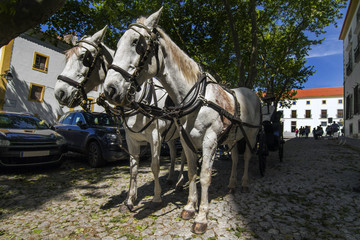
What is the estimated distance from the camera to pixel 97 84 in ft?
11.0

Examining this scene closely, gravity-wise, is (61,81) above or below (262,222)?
above

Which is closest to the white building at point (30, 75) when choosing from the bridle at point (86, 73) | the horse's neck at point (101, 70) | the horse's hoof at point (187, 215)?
the horse's neck at point (101, 70)

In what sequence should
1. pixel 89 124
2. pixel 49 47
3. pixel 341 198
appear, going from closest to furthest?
pixel 341 198 → pixel 89 124 → pixel 49 47

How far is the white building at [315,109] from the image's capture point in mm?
55844

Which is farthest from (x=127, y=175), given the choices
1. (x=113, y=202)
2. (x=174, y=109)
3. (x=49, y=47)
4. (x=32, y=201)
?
(x=49, y=47)

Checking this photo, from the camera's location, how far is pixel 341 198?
3.61 m

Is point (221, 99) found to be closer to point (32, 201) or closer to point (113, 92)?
point (113, 92)

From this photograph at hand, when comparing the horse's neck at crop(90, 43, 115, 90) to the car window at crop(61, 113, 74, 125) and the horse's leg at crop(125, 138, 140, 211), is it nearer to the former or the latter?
the horse's leg at crop(125, 138, 140, 211)

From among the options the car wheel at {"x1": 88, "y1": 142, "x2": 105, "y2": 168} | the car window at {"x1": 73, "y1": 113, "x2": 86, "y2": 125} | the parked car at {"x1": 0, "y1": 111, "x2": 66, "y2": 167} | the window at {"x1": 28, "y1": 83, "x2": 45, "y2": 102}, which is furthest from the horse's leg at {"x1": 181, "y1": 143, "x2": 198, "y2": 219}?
the window at {"x1": 28, "y1": 83, "x2": 45, "y2": 102}

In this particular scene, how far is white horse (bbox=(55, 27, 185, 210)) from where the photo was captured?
2.86 m

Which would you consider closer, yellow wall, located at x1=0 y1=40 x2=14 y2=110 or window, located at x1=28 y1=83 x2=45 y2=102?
yellow wall, located at x1=0 y1=40 x2=14 y2=110

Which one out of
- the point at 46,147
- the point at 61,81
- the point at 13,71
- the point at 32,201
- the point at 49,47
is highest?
the point at 49,47

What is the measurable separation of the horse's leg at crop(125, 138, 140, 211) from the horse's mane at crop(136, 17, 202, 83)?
1615 millimetres

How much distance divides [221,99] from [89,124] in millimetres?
5450
